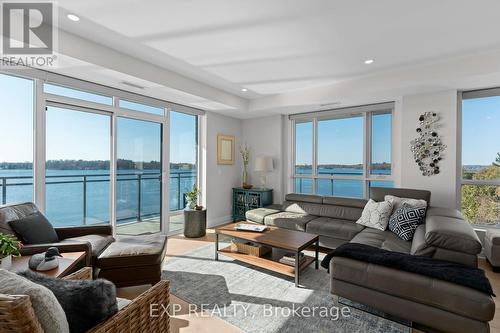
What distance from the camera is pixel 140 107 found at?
4078 millimetres

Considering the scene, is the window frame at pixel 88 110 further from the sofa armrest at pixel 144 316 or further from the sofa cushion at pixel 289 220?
the sofa armrest at pixel 144 316

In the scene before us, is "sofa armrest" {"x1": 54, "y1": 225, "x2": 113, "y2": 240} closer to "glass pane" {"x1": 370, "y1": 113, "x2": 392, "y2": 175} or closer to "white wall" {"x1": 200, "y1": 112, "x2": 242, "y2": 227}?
"white wall" {"x1": 200, "y1": 112, "x2": 242, "y2": 227}

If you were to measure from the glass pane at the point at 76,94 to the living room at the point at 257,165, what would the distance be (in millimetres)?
17

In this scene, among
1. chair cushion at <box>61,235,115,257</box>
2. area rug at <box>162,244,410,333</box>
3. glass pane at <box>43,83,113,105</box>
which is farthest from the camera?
glass pane at <box>43,83,113,105</box>

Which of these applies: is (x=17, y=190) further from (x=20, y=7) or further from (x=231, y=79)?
(x=231, y=79)

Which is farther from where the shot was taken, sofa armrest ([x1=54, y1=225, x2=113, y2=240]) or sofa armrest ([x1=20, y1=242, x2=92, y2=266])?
sofa armrest ([x1=54, y1=225, x2=113, y2=240])

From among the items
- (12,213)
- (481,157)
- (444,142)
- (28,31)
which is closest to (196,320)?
(12,213)

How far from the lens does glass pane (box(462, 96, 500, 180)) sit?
354cm

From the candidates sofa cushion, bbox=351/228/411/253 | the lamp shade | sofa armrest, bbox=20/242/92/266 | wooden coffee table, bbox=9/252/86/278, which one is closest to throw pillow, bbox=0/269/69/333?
wooden coffee table, bbox=9/252/86/278

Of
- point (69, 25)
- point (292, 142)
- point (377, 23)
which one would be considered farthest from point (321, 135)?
point (69, 25)

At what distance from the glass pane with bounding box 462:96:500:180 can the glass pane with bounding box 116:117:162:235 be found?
16.2 feet

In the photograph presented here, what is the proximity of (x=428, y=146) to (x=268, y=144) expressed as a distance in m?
2.93

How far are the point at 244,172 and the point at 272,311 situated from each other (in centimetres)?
371

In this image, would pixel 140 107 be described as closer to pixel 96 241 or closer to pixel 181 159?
pixel 181 159
